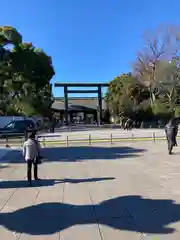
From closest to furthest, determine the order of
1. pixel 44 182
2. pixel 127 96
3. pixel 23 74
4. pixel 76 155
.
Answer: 1. pixel 44 182
2. pixel 76 155
3. pixel 23 74
4. pixel 127 96

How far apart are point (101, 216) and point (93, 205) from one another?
2.50ft

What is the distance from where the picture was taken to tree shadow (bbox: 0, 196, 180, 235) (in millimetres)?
4996

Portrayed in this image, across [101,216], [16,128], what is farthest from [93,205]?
[16,128]

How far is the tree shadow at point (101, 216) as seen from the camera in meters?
5.00

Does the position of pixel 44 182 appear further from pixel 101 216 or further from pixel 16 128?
pixel 16 128

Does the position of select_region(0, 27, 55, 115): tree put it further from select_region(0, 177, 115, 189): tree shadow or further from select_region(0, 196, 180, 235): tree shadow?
select_region(0, 196, 180, 235): tree shadow

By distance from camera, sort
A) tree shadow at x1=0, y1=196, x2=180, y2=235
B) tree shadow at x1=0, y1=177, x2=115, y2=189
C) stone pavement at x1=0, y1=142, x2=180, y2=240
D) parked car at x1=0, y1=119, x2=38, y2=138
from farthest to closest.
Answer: parked car at x1=0, y1=119, x2=38, y2=138, tree shadow at x1=0, y1=177, x2=115, y2=189, tree shadow at x1=0, y1=196, x2=180, y2=235, stone pavement at x1=0, y1=142, x2=180, y2=240

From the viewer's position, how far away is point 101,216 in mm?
5539

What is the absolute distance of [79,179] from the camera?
30.3 feet

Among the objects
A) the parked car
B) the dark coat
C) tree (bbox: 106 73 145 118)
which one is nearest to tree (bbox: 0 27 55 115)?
the parked car

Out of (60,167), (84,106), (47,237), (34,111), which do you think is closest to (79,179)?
(60,167)

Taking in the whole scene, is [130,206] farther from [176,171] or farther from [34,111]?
[34,111]

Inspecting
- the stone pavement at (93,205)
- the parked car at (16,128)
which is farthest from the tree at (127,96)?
the stone pavement at (93,205)

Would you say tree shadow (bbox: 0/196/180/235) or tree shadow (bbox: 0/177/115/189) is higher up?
tree shadow (bbox: 0/196/180/235)
